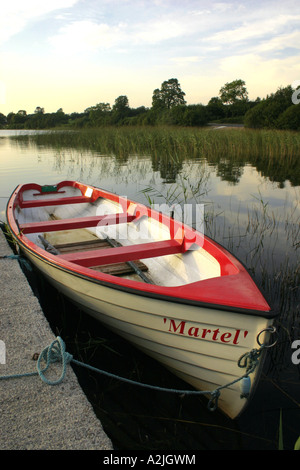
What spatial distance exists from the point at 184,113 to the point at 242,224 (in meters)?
30.5

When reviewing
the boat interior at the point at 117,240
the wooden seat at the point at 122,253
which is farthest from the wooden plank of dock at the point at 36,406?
the boat interior at the point at 117,240

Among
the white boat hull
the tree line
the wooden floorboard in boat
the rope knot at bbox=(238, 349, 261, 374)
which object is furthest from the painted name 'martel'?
the tree line

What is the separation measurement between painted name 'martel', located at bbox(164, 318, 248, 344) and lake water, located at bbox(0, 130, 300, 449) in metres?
0.68

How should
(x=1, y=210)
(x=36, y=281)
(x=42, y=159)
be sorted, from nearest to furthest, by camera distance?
1. (x=36, y=281)
2. (x=1, y=210)
3. (x=42, y=159)

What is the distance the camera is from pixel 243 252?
500 cm

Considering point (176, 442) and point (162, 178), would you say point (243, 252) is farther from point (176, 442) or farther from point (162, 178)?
point (162, 178)

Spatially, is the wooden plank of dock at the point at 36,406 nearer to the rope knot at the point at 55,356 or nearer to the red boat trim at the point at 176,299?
the rope knot at the point at 55,356

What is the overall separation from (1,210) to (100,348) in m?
5.68

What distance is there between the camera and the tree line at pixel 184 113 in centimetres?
2250

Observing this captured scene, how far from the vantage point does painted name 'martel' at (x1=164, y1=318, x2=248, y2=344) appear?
2219 millimetres

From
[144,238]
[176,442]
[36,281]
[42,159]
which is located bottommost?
[176,442]

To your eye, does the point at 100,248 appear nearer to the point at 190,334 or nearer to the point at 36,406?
the point at 190,334

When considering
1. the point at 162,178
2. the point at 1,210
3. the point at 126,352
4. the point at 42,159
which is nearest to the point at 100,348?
the point at 126,352

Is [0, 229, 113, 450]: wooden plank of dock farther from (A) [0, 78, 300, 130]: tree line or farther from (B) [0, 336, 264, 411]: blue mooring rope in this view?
(A) [0, 78, 300, 130]: tree line
